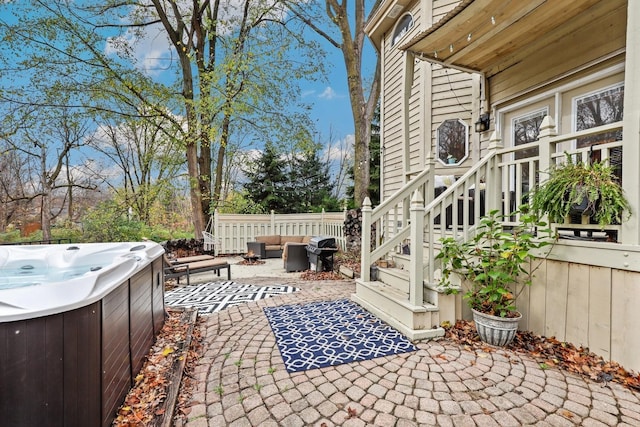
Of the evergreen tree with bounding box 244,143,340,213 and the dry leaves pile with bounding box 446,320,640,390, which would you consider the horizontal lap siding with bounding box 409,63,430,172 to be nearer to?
the dry leaves pile with bounding box 446,320,640,390

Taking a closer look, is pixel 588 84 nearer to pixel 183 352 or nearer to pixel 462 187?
pixel 462 187

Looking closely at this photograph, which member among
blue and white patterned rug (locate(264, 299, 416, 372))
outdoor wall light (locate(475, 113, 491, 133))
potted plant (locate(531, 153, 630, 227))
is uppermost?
outdoor wall light (locate(475, 113, 491, 133))

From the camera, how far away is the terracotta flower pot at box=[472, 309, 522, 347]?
2830 millimetres

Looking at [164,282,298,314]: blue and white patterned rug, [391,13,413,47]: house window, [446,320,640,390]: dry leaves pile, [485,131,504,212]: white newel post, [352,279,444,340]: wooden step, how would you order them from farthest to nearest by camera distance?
[391,13,413,47]: house window < [164,282,298,314]: blue and white patterned rug < [485,131,504,212]: white newel post < [352,279,444,340]: wooden step < [446,320,640,390]: dry leaves pile

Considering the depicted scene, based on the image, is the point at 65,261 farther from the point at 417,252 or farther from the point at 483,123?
the point at 483,123

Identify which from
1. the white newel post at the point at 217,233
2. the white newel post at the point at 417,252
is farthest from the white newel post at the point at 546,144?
the white newel post at the point at 217,233

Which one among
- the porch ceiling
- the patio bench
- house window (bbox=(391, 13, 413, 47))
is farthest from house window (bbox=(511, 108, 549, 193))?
the patio bench

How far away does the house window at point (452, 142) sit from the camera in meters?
5.45

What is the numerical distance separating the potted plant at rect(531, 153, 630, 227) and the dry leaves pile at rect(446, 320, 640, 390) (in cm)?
119

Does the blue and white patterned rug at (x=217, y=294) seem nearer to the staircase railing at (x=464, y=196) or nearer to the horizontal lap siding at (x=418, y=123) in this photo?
the staircase railing at (x=464, y=196)

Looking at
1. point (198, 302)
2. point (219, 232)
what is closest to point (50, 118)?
point (219, 232)

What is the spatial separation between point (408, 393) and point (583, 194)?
7.39ft

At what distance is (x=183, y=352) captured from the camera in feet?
9.29

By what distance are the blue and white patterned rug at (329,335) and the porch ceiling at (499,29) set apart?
388cm
